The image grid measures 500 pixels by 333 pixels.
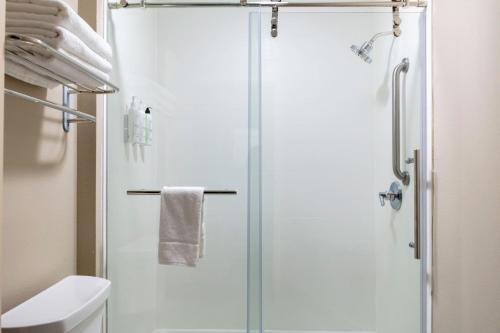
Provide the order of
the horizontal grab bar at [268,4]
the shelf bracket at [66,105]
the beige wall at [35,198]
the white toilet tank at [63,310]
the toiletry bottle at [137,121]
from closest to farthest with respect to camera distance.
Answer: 1. the white toilet tank at [63,310]
2. the beige wall at [35,198]
3. the shelf bracket at [66,105]
4. the horizontal grab bar at [268,4]
5. the toiletry bottle at [137,121]

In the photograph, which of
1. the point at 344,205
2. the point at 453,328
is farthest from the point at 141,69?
the point at 453,328

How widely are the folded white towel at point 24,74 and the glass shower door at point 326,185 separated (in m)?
0.89

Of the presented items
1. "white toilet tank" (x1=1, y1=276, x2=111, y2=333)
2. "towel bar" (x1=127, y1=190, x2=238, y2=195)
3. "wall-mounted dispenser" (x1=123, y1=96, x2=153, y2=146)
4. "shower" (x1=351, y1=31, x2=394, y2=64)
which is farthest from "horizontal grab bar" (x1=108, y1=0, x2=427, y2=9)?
"white toilet tank" (x1=1, y1=276, x2=111, y2=333)

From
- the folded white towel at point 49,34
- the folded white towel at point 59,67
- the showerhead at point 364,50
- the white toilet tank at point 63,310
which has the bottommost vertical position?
the white toilet tank at point 63,310

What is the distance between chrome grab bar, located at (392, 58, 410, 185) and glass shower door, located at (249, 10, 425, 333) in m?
0.02

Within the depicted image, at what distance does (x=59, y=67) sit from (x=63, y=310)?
29.4 inches

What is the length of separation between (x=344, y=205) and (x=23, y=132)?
1.37m

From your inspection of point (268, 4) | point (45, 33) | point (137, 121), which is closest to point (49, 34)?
point (45, 33)

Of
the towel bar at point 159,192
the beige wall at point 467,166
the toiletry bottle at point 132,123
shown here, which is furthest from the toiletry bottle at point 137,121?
the beige wall at point 467,166

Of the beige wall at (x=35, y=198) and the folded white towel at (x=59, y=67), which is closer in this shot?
the folded white towel at (x=59, y=67)

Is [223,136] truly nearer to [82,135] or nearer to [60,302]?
[82,135]

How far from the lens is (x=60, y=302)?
1.19 m

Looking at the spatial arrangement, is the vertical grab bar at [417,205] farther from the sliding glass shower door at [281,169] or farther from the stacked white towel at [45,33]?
the stacked white towel at [45,33]

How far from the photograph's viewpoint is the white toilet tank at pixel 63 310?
3.25 ft
